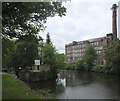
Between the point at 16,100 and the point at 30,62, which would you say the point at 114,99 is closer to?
the point at 16,100

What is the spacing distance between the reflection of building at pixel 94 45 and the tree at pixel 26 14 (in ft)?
179

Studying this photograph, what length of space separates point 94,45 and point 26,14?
7360cm

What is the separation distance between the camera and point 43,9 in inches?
292

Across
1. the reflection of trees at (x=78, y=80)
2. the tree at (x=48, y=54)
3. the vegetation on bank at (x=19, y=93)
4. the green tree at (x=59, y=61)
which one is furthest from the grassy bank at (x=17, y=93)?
the green tree at (x=59, y=61)

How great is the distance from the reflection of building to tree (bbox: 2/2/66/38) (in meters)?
Result: 54.5

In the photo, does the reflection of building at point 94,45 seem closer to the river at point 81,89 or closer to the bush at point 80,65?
the bush at point 80,65

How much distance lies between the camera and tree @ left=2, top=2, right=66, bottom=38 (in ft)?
21.5

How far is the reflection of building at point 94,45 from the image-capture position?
5707cm

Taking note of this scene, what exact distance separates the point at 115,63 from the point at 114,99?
87.2ft

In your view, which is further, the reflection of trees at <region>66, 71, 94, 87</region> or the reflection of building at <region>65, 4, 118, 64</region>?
the reflection of building at <region>65, 4, 118, 64</region>

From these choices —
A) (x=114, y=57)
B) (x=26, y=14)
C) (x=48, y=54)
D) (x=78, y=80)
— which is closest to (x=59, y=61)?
(x=48, y=54)

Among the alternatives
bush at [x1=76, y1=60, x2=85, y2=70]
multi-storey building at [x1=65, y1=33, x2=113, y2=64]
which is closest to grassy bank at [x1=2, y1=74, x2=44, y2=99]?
bush at [x1=76, y1=60, x2=85, y2=70]

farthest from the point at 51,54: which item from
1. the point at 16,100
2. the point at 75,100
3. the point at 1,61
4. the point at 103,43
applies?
the point at 103,43

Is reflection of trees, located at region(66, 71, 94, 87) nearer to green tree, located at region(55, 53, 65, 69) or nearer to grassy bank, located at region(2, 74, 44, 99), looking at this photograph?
green tree, located at region(55, 53, 65, 69)
